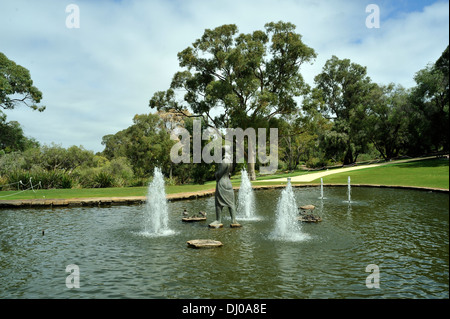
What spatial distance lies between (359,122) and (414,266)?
152 ft

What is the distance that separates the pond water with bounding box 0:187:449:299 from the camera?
625cm

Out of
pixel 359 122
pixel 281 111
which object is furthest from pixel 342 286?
pixel 359 122

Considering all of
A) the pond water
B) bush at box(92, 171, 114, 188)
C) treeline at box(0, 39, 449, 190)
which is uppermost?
treeline at box(0, 39, 449, 190)

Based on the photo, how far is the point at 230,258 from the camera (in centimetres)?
827

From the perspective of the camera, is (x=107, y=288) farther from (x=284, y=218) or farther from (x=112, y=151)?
(x=112, y=151)

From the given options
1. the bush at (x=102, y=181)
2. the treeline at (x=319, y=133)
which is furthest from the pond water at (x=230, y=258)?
the treeline at (x=319, y=133)

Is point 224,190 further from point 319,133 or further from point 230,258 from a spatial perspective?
point 319,133

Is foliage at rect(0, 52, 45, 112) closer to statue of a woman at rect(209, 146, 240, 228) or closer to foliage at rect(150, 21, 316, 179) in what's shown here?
foliage at rect(150, 21, 316, 179)

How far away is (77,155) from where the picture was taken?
38.9 metres

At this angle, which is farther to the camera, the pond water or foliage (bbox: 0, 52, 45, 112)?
foliage (bbox: 0, 52, 45, 112)

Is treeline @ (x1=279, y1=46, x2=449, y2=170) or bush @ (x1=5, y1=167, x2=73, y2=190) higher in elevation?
treeline @ (x1=279, y1=46, x2=449, y2=170)

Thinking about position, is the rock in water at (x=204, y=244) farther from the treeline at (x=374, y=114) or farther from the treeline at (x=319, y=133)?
the treeline at (x=374, y=114)

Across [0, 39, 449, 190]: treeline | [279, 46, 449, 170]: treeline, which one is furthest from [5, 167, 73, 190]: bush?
[279, 46, 449, 170]: treeline

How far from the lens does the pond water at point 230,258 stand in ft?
20.5
